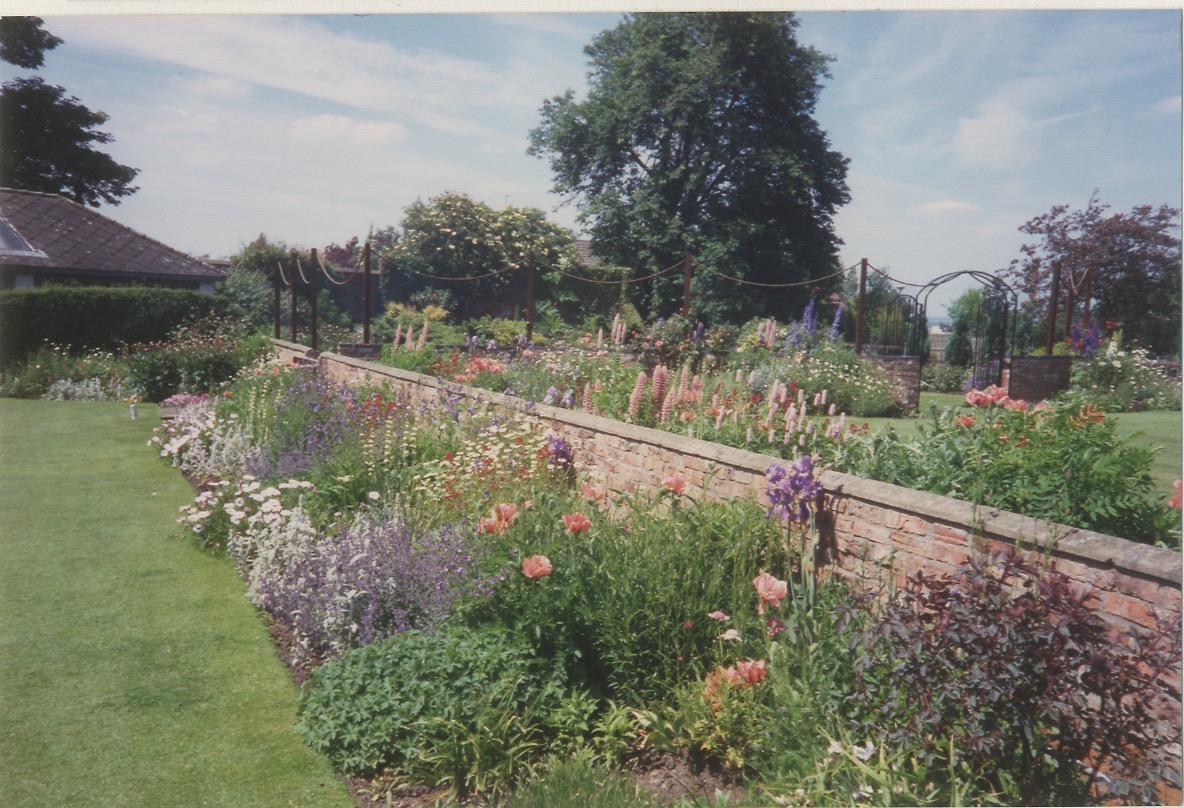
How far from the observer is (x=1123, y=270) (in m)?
12.4

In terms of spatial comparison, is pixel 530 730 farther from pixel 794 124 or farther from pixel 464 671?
pixel 794 124

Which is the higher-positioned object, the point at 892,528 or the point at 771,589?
the point at 892,528

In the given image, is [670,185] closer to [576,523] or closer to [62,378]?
[62,378]

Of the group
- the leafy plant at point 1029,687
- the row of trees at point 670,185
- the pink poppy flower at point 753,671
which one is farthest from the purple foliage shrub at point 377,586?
the row of trees at point 670,185

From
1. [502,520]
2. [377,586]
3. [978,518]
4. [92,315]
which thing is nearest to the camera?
[978,518]

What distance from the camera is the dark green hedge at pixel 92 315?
13852 millimetres

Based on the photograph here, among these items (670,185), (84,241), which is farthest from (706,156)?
(84,241)

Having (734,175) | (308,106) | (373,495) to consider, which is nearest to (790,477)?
(373,495)

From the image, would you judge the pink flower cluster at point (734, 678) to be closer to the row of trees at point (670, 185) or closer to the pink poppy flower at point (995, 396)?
the pink poppy flower at point (995, 396)

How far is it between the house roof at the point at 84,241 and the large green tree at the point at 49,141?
413 mm

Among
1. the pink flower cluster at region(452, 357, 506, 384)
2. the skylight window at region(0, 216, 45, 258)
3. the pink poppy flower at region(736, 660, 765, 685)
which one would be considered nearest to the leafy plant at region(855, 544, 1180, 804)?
the pink poppy flower at region(736, 660, 765, 685)

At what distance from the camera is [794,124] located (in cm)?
2130

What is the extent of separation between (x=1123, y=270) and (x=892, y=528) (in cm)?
1180

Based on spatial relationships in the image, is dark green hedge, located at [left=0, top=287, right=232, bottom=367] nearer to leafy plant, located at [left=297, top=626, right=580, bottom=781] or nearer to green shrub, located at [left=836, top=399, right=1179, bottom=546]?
leafy plant, located at [left=297, top=626, right=580, bottom=781]
